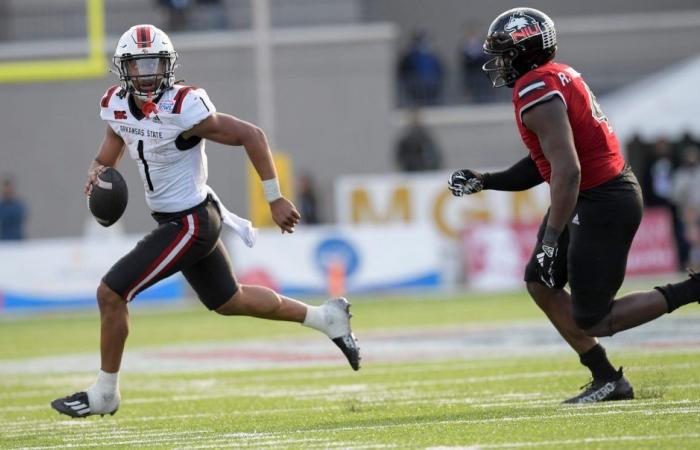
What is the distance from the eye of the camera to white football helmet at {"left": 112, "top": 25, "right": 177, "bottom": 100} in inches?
256

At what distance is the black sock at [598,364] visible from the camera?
6.37m

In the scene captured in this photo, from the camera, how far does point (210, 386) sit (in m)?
8.22

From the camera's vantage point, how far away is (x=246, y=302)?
684cm

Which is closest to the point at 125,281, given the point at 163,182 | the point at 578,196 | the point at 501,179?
the point at 163,182

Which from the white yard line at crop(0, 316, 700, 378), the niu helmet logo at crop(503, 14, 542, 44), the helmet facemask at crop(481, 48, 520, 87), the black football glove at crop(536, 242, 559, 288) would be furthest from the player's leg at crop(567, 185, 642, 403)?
the white yard line at crop(0, 316, 700, 378)

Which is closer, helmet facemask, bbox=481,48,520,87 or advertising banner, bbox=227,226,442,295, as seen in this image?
helmet facemask, bbox=481,48,520,87

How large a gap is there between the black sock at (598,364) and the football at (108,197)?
7.68 feet

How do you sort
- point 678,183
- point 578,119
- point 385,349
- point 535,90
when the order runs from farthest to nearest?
point 678,183, point 385,349, point 578,119, point 535,90

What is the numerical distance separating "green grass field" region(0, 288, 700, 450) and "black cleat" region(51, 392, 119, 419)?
0.11 meters

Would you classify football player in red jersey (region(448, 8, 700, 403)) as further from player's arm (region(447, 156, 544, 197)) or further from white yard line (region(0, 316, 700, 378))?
white yard line (region(0, 316, 700, 378))

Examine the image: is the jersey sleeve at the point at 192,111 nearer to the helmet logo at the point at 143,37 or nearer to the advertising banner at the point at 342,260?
the helmet logo at the point at 143,37

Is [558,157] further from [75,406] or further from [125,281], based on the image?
[75,406]

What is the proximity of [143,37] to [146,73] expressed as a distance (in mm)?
206

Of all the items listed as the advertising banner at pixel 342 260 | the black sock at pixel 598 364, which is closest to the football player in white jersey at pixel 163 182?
the black sock at pixel 598 364
